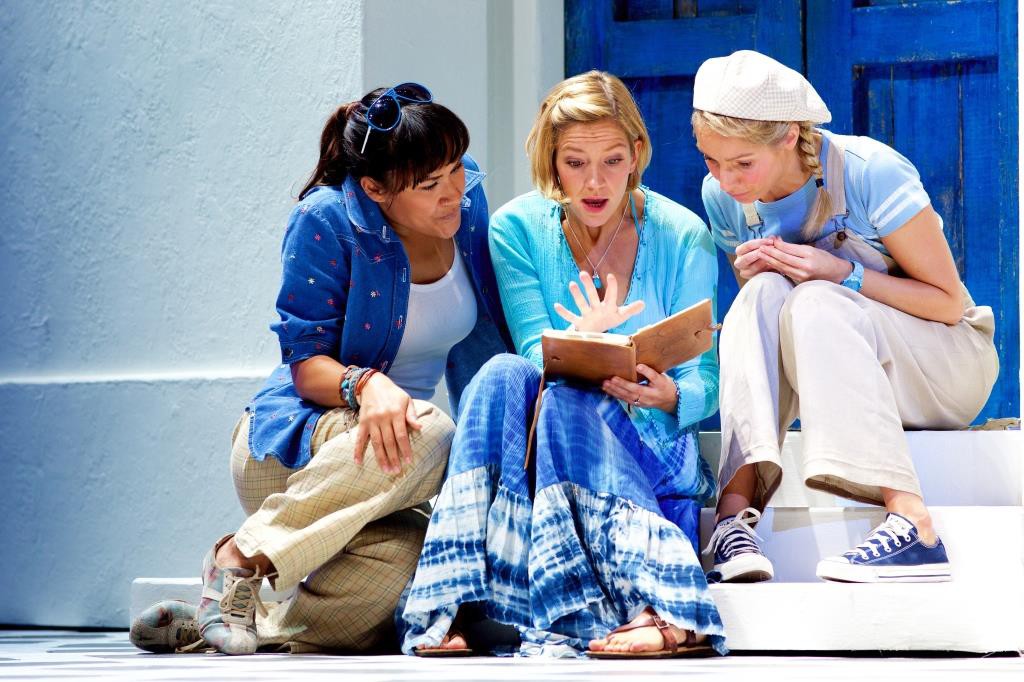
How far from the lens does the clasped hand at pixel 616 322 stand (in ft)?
11.3

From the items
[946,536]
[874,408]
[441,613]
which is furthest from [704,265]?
[441,613]

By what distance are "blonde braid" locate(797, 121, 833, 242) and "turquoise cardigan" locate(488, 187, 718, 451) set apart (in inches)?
11.3

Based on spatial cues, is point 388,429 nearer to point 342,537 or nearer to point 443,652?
point 342,537

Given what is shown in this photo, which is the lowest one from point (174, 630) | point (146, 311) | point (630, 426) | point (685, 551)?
point (174, 630)

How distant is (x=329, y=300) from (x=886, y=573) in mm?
1477

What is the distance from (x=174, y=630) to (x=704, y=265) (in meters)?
1.58

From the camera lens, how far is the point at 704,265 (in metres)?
3.77

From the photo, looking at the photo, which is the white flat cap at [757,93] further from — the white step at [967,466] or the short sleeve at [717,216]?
the white step at [967,466]

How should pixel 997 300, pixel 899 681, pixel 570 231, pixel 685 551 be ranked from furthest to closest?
pixel 997 300, pixel 570 231, pixel 685 551, pixel 899 681

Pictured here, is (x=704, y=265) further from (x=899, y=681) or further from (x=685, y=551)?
(x=899, y=681)

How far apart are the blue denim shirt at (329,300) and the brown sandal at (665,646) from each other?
35.8 inches

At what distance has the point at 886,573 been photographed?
3264 millimetres

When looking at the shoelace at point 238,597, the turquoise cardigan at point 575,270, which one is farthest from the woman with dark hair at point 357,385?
the turquoise cardigan at point 575,270

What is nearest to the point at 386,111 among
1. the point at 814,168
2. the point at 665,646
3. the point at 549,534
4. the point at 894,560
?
the point at 814,168
